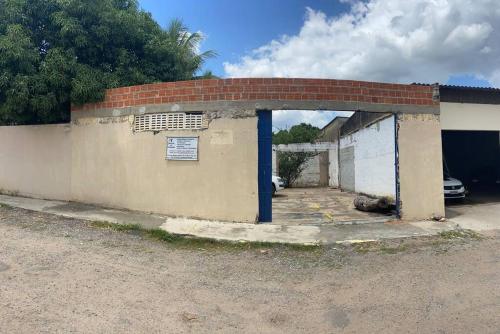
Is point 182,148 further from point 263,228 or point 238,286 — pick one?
point 238,286

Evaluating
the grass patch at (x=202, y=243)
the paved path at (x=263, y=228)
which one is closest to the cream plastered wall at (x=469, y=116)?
Result: the paved path at (x=263, y=228)

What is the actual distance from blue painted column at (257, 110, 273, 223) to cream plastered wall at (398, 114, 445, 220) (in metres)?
3.24

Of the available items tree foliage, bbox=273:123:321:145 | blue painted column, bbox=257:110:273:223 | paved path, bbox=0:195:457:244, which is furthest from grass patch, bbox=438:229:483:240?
tree foliage, bbox=273:123:321:145

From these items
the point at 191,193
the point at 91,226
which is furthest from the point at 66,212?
the point at 191,193

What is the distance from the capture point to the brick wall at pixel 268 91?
877cm

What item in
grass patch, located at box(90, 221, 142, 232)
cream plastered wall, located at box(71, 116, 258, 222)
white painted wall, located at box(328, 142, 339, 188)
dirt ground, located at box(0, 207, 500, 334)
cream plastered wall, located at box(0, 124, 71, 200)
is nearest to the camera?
dirt ground, located at box(0, 207, 500, 334)

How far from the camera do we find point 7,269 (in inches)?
209

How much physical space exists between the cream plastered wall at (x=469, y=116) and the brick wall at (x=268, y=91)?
2794mm

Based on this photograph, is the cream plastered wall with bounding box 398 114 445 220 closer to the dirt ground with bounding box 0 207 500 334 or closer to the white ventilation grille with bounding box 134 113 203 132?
the dirt ground with bounding box 0 207 500 334

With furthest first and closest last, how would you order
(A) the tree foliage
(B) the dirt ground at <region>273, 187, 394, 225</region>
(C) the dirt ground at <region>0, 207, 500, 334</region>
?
1. (A) the tree foliage
2. (B) the dirt ground at <region>273, 187, 394, 225</region>
3. (C) the dirt ground at <region>0, 207, 500, 334</region>

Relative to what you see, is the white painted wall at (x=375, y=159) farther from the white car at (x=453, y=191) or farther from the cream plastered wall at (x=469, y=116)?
the white car at (x=453, y=191)

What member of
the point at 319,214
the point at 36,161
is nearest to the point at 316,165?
the point at 319,214

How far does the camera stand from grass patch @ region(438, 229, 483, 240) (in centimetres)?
792

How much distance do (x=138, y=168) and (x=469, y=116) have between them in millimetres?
9932
